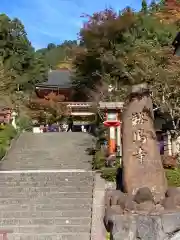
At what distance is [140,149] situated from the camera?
859cm

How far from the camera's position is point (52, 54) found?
266ft

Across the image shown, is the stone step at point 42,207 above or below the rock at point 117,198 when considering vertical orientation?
below

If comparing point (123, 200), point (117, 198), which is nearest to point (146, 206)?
point (123, 200)

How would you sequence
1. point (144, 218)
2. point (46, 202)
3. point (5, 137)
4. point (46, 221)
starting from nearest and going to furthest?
point (144, 218) < point (46, 221) < point (46, 202) < point (5, 137)

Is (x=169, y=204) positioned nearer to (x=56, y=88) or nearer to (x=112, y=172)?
(x=112, y=172)

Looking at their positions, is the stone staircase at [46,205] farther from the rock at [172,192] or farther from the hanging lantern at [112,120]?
the hanging lantern at [112,120]

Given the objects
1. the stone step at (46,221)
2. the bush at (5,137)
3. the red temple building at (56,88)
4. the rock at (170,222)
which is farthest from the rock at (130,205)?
the red temple building at (56,88)

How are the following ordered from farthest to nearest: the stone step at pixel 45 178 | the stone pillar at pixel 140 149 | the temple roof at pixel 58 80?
the temple roof at pixel 58 80 → the stone step at pixel 45 178 → the stone pillar at pixel 140 149

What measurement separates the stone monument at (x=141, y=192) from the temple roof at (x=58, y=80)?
3470cm

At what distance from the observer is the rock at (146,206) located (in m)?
7.60

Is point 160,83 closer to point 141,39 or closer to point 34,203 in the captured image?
point 34,203

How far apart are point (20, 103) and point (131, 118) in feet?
97.0

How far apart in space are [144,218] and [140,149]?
5.37ft

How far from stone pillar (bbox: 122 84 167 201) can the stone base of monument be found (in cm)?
60
